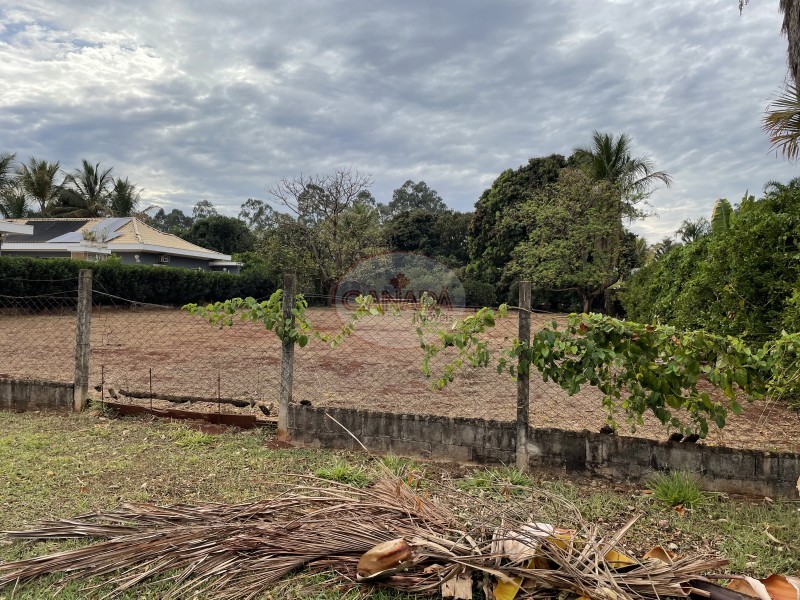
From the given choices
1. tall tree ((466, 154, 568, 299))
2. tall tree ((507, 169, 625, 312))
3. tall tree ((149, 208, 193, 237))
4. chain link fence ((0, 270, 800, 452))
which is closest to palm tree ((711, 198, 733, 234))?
chain link fence ((0, 270, 800, 452))

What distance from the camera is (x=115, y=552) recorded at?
2115mm

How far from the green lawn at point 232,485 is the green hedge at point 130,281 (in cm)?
912

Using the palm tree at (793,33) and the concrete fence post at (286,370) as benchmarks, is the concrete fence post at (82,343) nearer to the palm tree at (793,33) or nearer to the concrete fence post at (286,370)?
the concrete fence post at (286,370)

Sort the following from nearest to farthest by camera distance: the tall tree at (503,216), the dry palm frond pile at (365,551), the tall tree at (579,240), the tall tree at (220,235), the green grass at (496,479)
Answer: the dry palm frond pile at (365,551) → the green grass at (496,479) → the tall tree at (579,240) → the tall tree at (503,216) → the tall tree at (220,235)

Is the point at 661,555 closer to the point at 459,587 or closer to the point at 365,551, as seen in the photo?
the point at 459,587

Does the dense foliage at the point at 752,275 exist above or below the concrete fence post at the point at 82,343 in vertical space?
above

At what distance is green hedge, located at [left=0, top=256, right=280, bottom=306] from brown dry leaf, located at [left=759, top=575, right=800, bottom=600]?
41.8ft

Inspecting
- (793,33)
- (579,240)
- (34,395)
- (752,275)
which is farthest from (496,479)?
(579,240)

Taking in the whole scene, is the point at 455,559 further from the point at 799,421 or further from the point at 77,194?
the point at 77,194

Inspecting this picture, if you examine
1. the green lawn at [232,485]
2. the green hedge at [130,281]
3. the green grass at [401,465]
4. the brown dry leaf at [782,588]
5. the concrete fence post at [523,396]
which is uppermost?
the green hedge at [130,281]

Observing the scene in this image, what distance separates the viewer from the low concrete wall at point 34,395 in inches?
178

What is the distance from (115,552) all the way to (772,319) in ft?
20.3

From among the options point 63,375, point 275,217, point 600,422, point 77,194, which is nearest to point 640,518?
point 600,422

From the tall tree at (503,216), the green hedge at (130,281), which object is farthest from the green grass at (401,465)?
the tall tree at (503,216)
